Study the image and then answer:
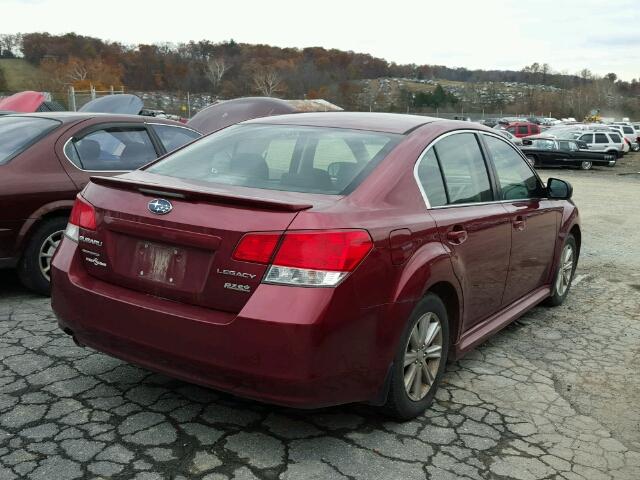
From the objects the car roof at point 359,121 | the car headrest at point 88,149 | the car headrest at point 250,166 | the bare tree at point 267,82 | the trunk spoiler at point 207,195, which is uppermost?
the bare tree at point 267,82

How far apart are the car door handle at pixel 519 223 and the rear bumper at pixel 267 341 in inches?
63.6

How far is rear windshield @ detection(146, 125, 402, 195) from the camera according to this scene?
327 centimetres

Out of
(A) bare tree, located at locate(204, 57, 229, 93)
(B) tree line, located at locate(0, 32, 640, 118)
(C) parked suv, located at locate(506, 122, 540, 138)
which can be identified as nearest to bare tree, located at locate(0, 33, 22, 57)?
(B) tree line, located at locate(0, 32, 640, 118)

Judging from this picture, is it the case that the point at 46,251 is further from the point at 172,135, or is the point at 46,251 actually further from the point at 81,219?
the point at 81,219

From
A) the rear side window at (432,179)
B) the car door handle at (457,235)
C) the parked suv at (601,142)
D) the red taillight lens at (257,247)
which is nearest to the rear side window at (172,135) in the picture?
the rear side window at (432,179)

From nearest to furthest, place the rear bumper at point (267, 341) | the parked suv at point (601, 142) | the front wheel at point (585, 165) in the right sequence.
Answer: the rear bumper at point (267, 341) → the front wheel at point (585, 165) → the parked suv at point (601, 142)

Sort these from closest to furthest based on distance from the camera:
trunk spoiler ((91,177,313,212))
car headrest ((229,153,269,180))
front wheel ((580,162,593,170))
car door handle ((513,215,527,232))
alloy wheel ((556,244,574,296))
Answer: trunk spoiler ((91,177,313,212)), car headrest ((229,153,269,180)), car door handle ((513,215,527,232)), alloy wheel ((556,244,574,296)), front wheel ((580,162,593,170))

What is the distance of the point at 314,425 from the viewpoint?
328cm

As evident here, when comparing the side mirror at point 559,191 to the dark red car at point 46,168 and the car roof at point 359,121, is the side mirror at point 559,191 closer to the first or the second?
the car roof at point 359,121

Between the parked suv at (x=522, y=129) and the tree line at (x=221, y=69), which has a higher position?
the tree line at (x=221, y=69)

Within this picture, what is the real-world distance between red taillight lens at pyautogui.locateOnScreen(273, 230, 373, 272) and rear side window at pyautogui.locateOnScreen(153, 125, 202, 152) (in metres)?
3.86

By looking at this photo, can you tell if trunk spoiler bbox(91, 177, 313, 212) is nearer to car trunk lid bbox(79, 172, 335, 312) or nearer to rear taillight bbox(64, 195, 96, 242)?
Answer: car trunk lid bbox(79, 172, 335, 312)

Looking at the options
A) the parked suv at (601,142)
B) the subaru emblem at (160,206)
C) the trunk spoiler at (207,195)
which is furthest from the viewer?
the parked suv at (601,142)

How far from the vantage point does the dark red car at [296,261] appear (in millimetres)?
2711
